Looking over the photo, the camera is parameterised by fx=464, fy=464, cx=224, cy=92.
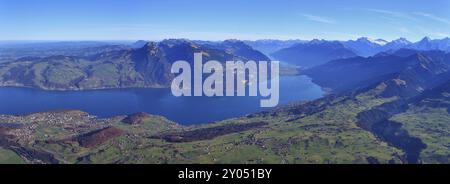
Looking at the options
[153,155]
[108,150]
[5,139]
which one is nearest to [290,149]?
[153,155]

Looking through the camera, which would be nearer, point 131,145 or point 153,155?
point 153,155
